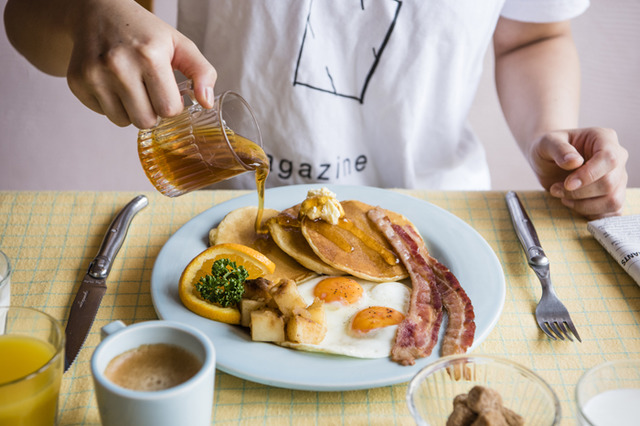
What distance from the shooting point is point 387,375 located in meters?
1.05

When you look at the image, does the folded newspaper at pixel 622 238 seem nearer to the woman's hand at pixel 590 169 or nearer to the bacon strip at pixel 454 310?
the woman's hand at pixel 590 169

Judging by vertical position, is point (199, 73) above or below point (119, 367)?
above

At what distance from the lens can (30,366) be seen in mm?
883

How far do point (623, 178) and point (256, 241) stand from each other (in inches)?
42.1

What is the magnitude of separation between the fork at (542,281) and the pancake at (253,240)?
54cm

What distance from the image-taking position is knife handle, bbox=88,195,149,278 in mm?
1367

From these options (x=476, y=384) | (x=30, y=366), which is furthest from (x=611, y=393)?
(x=30, y=366)

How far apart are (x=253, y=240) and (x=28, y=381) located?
0.76 m

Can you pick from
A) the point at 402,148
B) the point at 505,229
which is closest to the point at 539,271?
the point at 505,229

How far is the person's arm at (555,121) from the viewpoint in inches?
64.6

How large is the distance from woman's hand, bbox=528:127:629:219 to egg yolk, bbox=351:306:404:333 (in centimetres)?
73

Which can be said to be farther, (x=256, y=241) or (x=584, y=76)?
(x=584, y=76)

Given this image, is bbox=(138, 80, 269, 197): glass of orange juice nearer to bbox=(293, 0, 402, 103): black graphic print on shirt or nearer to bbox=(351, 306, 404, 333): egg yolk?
bbox=(351, 306, 404, 333): egg yolk

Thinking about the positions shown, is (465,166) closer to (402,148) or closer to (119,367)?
(402,148)
